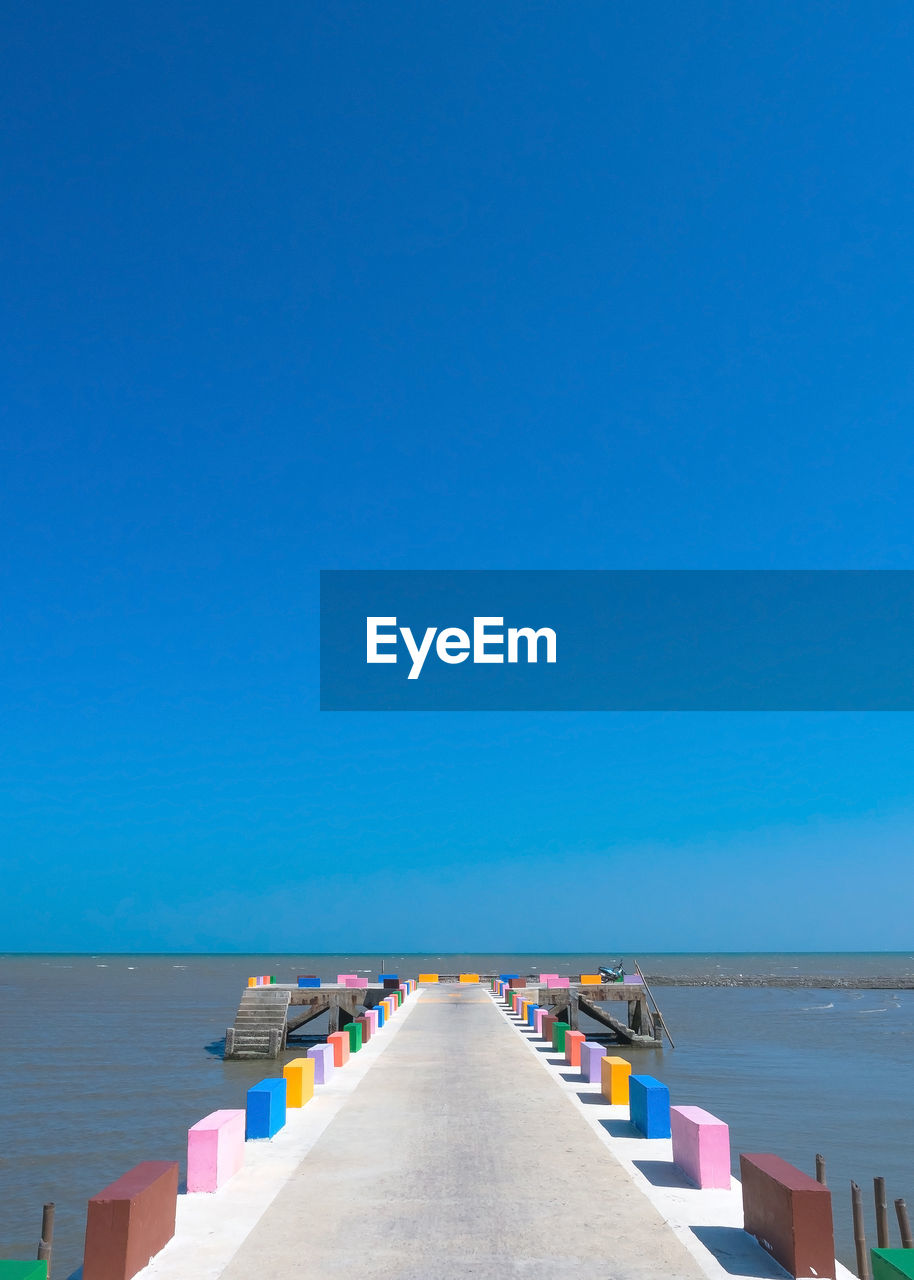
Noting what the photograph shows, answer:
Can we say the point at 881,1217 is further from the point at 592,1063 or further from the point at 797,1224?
the point at 797,1224

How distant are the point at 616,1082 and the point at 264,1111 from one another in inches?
261

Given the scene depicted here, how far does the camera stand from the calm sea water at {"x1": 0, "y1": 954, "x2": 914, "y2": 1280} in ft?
73.2

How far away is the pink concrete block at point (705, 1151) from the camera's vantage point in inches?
484

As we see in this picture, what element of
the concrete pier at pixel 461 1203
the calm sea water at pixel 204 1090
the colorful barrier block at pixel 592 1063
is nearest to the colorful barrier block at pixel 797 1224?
the concrete pier at pixel 461 1203

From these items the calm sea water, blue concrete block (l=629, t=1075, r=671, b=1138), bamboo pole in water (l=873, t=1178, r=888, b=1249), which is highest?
blue concrete block (l=629, t=1075, r=671, b=1138)

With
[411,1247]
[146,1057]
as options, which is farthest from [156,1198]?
[146,1057]

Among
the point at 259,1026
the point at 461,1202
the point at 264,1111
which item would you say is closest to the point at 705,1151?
the point at 461,1202

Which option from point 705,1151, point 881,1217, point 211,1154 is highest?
point 211,1154

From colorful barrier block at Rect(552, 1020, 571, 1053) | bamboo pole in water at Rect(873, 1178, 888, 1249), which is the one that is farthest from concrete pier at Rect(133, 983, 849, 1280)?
colorful barrier block at Rect(552, 1020, 571, 1053)

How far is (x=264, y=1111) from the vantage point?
49.7 ft

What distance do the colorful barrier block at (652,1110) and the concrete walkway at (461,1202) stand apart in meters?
0.89

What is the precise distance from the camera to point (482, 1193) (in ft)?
39.1

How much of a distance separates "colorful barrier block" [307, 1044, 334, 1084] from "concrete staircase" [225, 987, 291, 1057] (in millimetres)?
22289

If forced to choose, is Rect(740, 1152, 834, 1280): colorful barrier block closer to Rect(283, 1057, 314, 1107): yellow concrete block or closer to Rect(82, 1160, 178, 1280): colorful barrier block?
Rect(82, 1160, 178, 1280): colorful barrier block
